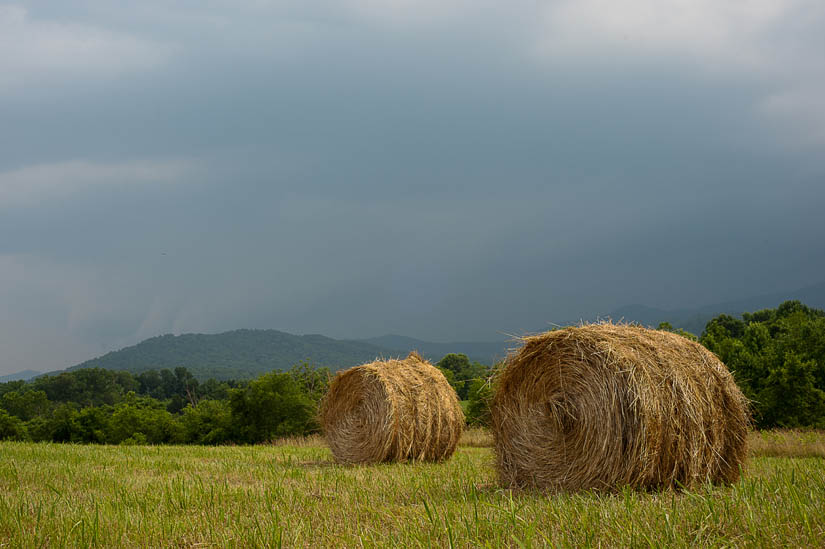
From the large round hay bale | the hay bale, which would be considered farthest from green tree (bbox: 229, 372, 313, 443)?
the large round hay bale

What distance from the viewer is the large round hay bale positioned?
6699 millimetres

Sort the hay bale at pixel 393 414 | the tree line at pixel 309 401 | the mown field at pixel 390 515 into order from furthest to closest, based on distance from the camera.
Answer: the tree line at pixel 309 401 → the hay bale at pixel 393 414 → the mown field at pixel 390 515

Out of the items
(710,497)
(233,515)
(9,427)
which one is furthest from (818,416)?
(9,427)

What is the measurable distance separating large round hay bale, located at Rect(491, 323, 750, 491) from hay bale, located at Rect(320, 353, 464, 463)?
4.56 metres

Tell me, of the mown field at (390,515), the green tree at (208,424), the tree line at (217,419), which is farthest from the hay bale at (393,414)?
the green tree at (208,424)

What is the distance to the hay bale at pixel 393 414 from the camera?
12570mm

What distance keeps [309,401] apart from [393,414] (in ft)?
60.1

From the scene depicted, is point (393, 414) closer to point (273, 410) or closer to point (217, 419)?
point (273, 410)

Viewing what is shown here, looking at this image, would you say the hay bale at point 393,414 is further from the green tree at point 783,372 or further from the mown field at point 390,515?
the green tree at point 783,372

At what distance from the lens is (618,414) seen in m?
6.95

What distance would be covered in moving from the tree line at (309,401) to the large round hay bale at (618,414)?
91 cm

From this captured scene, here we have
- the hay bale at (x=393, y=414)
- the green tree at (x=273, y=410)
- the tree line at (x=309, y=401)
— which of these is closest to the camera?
the hay bale at (x=393, y=414)

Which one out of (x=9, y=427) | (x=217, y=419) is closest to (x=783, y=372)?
(x=217, y=419)

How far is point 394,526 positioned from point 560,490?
3.10 meters
